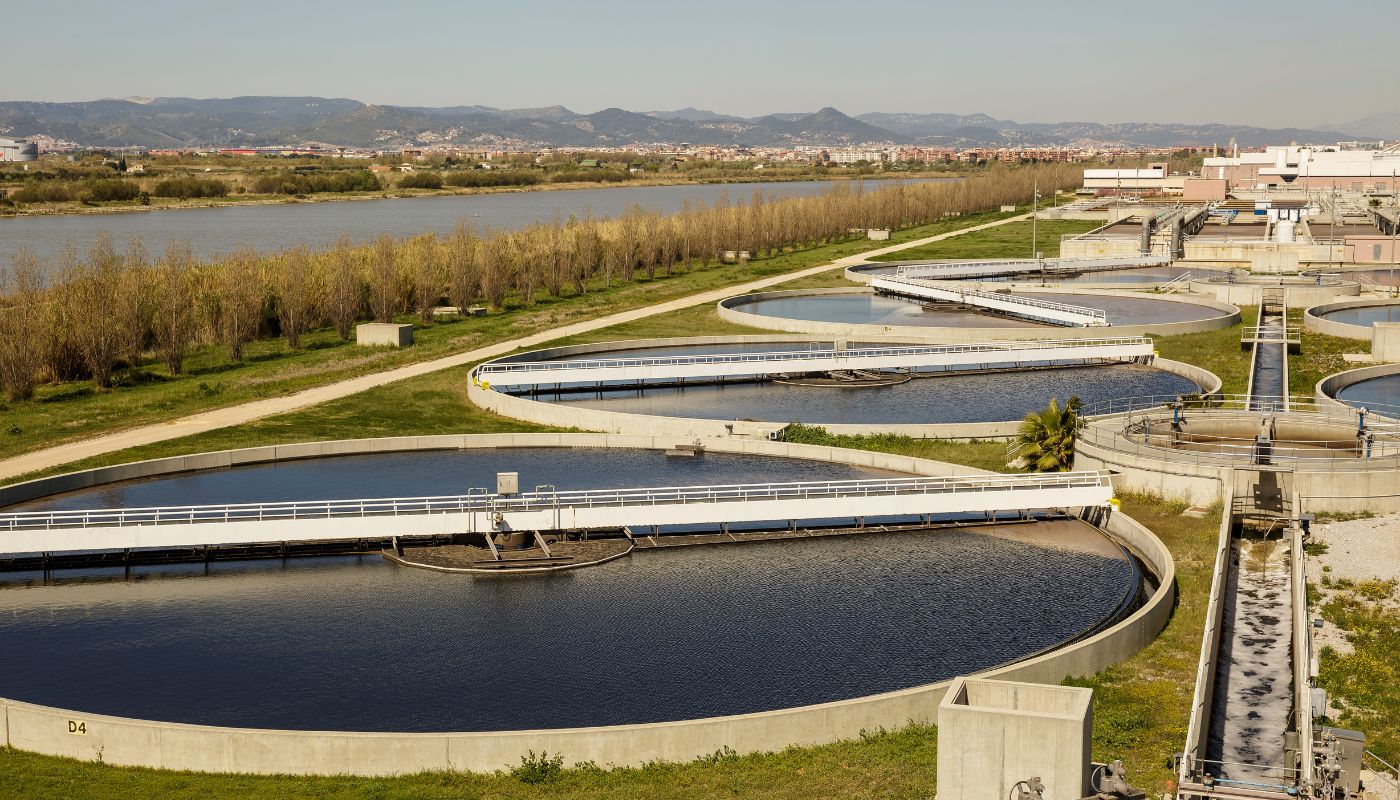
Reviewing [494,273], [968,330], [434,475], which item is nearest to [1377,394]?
[968,330]

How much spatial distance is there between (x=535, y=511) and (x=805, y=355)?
91.8 feet

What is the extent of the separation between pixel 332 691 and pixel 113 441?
28262 mm

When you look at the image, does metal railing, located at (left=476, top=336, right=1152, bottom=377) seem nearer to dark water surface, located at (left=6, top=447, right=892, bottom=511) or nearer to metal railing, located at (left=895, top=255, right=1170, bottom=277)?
dark water surface, located at (left=6, top=447, right=892, bottom=511)

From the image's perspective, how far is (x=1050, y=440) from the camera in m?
47.7

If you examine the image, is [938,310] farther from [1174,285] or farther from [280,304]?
[280,304]

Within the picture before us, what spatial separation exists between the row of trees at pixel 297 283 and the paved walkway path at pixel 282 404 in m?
9.34

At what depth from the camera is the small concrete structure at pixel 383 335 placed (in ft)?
254

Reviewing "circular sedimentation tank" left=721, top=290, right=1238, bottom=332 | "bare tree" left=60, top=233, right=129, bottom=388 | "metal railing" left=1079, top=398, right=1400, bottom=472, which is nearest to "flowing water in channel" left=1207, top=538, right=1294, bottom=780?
"metal railing" left=1079, top=398, right=1400, bottom=472

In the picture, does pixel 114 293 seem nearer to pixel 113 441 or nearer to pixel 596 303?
→ pixel 113 441

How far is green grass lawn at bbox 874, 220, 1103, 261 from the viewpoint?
125 m

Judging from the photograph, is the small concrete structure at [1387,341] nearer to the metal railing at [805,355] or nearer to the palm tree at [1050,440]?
the metal railing at [805,355]

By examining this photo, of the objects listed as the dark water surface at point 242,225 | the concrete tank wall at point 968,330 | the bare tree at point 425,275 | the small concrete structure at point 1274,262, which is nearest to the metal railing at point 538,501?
the concrete tank wall at point 968,330

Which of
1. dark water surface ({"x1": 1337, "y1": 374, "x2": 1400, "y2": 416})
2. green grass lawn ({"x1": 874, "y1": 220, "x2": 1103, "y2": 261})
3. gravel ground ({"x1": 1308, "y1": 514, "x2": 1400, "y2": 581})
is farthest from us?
green grass lawn ({"x1": 874, "y1": 220, "x2": 1103, "y2": 261})

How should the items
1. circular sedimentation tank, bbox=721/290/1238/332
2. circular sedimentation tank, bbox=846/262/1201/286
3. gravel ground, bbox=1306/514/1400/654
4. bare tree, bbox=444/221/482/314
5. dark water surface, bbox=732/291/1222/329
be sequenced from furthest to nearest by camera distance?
circular sedimentation tank, bbox=846/262/1201/286
bare tree, bbox=444/221/482/314
dark water surface, bbox=732/291/1222/329
circular sedimentation tank, bbox=721/290/1238/332
gravel ground, bbox=1306/514/1400/654
